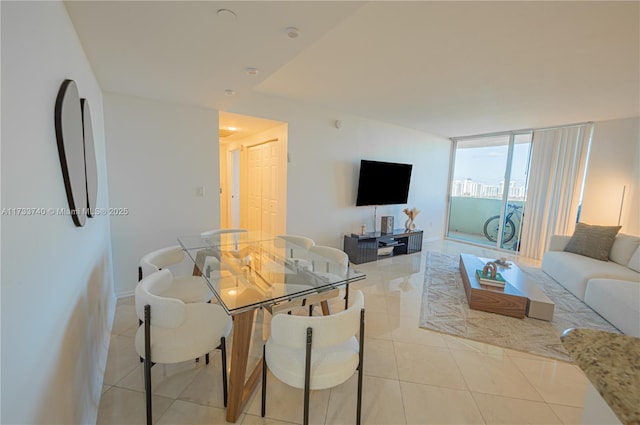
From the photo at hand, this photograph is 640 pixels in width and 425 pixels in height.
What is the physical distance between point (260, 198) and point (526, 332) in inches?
169

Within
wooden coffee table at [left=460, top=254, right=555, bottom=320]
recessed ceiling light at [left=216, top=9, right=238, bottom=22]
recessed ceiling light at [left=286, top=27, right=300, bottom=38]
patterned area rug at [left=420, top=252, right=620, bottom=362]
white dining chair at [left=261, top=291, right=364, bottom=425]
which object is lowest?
patterned area rug at [left=420, top=252, right=620, bottom=362]

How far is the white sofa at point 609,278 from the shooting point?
2.54 metres

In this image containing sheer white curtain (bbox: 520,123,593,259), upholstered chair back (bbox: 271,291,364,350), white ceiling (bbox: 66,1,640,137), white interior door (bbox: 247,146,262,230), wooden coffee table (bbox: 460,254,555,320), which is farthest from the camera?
white interior door (bbox: 247,146,262,230)

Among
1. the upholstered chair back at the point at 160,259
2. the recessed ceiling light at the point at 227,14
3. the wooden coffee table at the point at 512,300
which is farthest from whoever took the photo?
the wooden coffee table at the point at 512,300

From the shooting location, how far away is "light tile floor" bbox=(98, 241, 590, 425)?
1612mm

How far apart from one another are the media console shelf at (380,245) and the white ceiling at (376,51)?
2245mm

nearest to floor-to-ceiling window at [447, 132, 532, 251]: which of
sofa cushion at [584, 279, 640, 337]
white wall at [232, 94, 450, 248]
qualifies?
white wall at [232, 94, 450, 248]

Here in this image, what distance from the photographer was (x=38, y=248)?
3.21 feet

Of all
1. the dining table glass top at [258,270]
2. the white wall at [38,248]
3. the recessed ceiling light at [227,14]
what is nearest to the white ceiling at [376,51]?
the recessed ceiling light at [227,14]

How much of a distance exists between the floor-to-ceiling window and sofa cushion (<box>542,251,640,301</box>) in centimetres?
172

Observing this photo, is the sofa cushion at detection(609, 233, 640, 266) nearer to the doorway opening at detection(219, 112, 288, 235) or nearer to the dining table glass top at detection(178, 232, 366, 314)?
the dining table glass top at detection(178, 232, 366, 314)

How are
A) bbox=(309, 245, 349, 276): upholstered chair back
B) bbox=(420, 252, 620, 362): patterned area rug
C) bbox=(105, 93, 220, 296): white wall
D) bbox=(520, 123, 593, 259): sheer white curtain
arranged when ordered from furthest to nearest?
bbox=(520, 123, 593, 259): sheer white curtain
bbox=(105, 93, 220, 296): white wall
bbox=(420, 252, 620, 362): patterned area rug
bbox=(309, 245, 349, 276): upholstered chair back

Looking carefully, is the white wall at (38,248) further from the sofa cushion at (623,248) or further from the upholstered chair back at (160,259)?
the sofa cushion at (623,248)

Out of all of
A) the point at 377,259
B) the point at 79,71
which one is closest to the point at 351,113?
the point at 377,259
